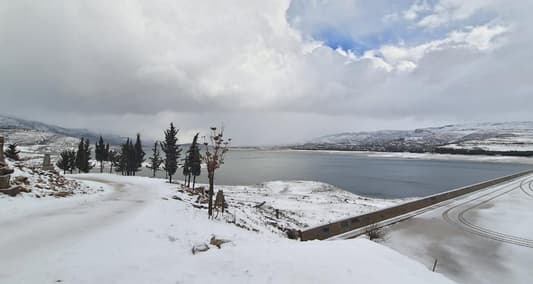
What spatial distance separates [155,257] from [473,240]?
44.3 ft

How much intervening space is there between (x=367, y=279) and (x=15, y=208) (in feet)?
40.9

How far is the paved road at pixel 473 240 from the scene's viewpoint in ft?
28.6

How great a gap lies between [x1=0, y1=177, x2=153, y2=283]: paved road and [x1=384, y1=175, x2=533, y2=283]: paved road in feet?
37.4

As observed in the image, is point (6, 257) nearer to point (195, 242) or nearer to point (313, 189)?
point (195, 242)

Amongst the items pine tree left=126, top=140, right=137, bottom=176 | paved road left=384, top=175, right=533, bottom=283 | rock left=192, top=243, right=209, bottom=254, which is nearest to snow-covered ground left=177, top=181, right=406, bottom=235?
paved road left=384, top=175, right=533, bottom=283

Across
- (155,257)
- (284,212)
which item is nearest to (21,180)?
(155,257)

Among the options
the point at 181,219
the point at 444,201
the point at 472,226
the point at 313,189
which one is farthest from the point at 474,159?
the point at 181,219

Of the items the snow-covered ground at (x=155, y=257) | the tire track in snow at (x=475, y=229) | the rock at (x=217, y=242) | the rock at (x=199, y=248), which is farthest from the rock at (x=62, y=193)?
the tire track in snow at (x=475, y=229)

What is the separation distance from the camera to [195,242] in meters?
8.03

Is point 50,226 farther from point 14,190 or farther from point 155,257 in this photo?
point 14,190

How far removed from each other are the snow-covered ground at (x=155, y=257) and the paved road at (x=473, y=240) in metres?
2.94

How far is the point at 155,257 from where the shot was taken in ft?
20.0

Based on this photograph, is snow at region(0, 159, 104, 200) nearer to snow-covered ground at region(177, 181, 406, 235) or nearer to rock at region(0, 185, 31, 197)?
rock at region(0, 185, 31, 197)

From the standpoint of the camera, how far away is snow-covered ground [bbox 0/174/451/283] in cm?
511
